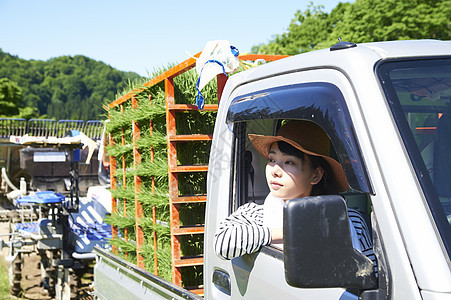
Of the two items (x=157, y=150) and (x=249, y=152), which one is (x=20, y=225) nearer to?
(x=157, y=150)

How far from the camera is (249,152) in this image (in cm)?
263

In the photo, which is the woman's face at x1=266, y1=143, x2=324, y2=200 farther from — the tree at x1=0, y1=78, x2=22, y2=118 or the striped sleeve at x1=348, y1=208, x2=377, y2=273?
the tree at x1=0, y1=78, x2=22, y2=118

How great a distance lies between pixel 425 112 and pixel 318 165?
54 cm

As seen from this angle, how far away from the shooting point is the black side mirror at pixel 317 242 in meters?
1.44

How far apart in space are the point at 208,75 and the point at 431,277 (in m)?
2.09

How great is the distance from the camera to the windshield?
60.1 inches

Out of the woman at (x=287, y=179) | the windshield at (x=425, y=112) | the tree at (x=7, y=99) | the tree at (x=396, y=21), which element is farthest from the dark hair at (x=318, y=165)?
the tree at (x=7, y=99)

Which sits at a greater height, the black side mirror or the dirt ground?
the black side mirror

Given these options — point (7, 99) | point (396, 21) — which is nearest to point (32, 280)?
point (396, 21)

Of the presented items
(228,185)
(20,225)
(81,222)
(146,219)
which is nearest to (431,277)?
(228,185)

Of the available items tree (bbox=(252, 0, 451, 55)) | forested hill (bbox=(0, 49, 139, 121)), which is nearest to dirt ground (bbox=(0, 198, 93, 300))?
tree (bbox=(252, 0, 451, 55))

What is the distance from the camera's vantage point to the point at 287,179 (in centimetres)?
213

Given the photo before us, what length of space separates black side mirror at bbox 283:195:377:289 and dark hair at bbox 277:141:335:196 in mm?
682

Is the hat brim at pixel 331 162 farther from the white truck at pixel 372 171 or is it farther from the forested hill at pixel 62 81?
the forested hill at pixel 62 81
